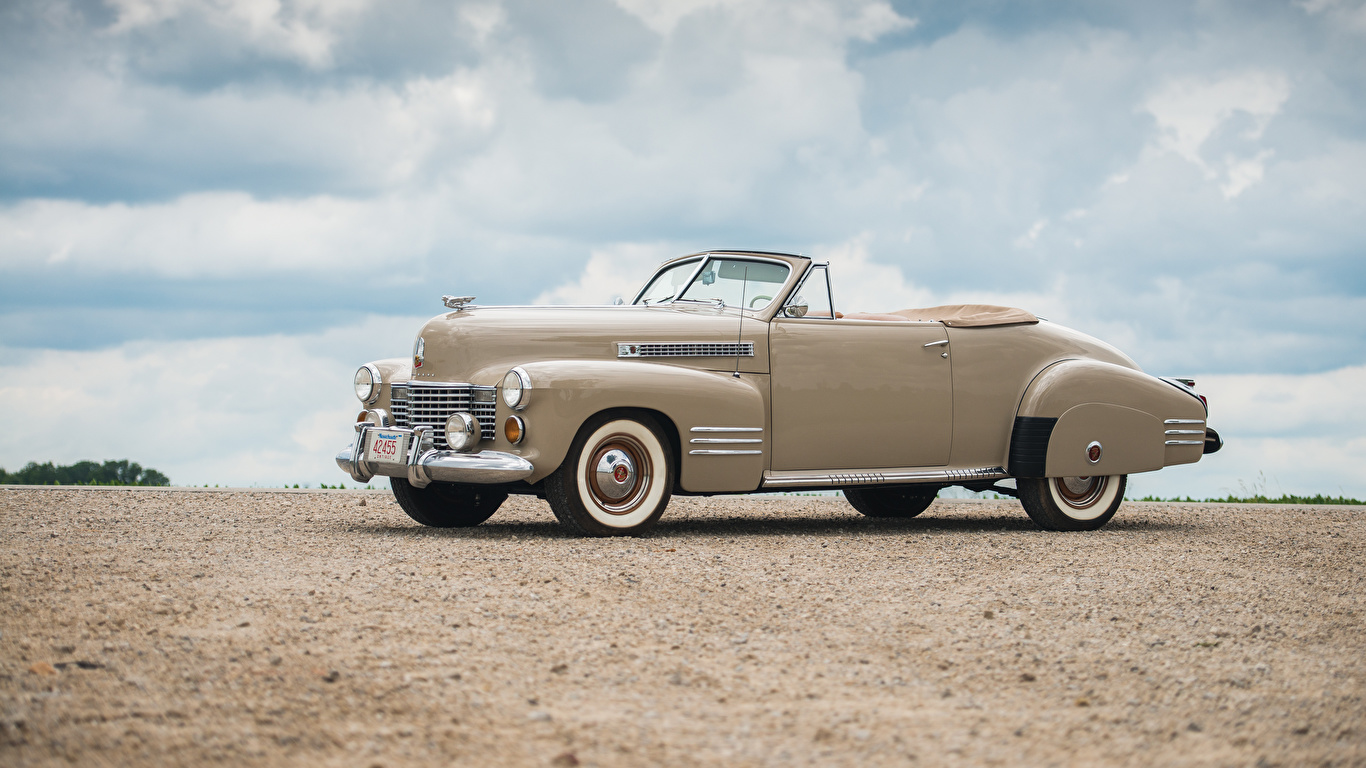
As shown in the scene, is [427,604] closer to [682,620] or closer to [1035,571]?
[682,620]

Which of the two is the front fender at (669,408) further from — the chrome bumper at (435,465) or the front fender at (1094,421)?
the front fender at (1094,421)

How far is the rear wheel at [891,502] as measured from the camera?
999 cm

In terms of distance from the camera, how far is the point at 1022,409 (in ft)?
27.9

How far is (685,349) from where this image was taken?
7.46m

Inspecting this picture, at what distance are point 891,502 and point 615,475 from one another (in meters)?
3.92

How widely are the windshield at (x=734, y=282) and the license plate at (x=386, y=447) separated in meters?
2.31

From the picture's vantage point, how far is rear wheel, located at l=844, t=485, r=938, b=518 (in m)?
9.99

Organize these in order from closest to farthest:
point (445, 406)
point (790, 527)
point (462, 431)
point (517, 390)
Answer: point (517, 390), point (462, 431), point (445, 406), point (790, 527)

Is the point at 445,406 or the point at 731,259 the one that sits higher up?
the point at 731,259

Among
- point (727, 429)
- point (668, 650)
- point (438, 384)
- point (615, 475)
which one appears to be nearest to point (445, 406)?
point (438, 384)

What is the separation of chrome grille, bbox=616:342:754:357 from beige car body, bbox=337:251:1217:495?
0.6 inches

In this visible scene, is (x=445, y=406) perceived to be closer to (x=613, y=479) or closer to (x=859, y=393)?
(x=613, y=479)

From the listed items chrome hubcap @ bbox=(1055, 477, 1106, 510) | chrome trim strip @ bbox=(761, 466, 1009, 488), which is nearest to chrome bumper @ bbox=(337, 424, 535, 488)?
chrome trim strip @ bbox=(761, 466, 1009, 488)

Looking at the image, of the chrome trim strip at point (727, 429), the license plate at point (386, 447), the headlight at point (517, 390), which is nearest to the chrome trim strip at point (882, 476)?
the chrome trim strip at point (727, 429)
